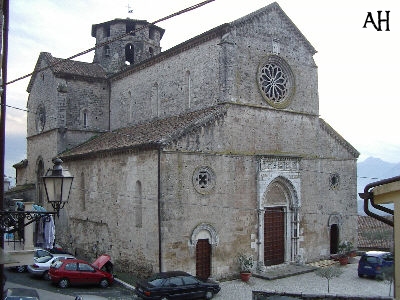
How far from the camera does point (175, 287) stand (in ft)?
54.6

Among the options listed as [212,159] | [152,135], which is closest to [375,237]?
[212,159]

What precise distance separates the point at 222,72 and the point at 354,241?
12.9 meters

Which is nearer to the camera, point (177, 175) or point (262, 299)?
point (262, 299)

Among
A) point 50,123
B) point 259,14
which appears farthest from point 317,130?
point 50,123

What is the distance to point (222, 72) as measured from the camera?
21.0 meters

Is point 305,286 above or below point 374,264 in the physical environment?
below

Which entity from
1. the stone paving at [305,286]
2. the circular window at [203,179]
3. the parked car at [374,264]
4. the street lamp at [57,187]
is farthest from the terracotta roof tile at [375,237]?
the street lamp at [57,187]

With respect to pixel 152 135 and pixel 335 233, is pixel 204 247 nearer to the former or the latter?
pixel 152 135

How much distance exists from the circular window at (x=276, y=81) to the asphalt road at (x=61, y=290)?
11.4 meters

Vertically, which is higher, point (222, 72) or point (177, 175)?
point (222, 72)

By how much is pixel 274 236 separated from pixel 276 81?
26.1 feet

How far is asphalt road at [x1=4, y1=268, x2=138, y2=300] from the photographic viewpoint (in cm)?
1777

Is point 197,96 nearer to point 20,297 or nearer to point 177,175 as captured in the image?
point 177,175

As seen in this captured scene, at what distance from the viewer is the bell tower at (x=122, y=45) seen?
3347 centimetres
